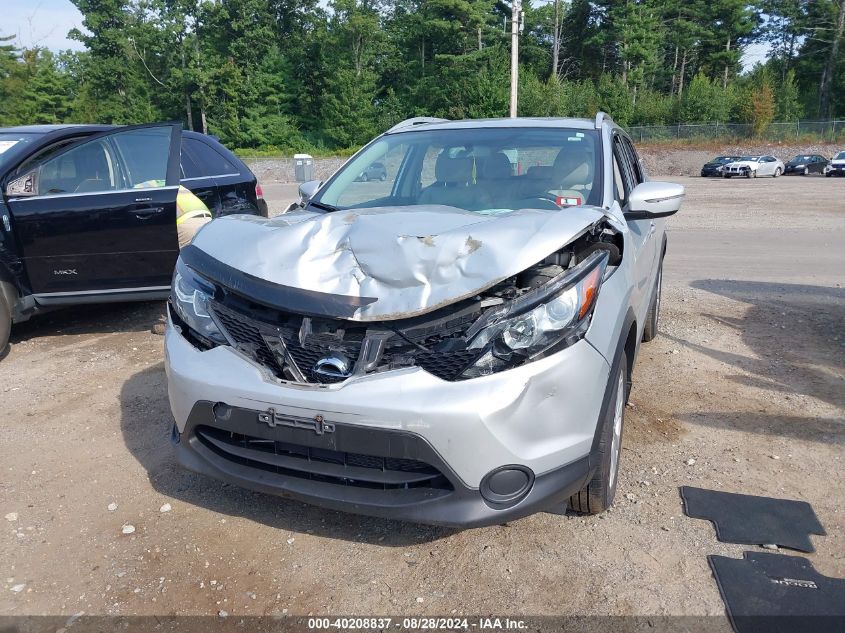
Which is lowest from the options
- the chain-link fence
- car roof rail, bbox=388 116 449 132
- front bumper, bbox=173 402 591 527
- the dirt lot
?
the chain-link fence

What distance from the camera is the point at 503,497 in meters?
2.45

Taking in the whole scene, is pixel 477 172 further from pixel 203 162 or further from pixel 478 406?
pixel 203 162

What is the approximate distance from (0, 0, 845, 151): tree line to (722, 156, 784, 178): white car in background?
13.6 metres

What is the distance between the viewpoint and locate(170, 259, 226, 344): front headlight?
282 cm

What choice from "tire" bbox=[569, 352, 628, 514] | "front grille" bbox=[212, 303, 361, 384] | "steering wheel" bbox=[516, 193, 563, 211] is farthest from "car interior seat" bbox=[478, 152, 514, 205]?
"front grille" bbox=[212, 303, 361, 384]

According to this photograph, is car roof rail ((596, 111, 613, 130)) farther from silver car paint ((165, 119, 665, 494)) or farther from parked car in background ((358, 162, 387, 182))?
silver car paint ((165, 119, 665, 494))

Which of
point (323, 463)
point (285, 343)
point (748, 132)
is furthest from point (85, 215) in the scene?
point (748, 132)

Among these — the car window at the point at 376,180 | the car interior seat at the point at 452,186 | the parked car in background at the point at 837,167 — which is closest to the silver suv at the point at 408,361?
the car interior seat at the point at 452,186

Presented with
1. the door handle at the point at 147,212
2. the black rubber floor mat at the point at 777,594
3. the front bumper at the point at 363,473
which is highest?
the door handle at the point at 147,212

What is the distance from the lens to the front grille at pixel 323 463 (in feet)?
8.13

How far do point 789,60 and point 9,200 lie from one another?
7869 cm

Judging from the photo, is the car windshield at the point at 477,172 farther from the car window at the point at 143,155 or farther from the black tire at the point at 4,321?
the black tire at the point at 4,321

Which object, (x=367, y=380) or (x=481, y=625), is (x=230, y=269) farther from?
(x=481, y=625)

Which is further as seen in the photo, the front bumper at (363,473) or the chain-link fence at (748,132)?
the chain-link fence at (748,132)
